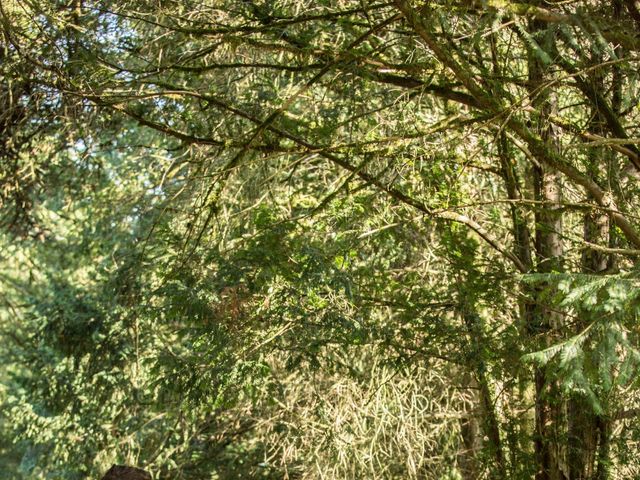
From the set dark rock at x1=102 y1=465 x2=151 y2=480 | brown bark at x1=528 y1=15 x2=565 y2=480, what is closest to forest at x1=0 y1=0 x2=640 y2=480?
brown bark at x1=528 y1=15 x2=565 y2=480

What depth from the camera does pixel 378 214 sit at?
21.7 ft

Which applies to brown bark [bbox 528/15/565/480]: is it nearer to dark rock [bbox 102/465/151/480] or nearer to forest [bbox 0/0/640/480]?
forest [bbox 0/0/640/480]

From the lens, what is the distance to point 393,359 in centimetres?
648

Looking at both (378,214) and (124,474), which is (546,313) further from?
(124,474)

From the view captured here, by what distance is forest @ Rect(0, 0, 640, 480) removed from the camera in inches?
177

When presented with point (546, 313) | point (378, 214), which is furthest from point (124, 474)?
point (378, 214)

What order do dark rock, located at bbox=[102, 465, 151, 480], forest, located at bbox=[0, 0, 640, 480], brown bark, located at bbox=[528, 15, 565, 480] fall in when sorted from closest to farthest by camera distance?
1. forest, located at bbox=[0, 0, 640, 480]
2. dark rock, located at bbox=[102, 465, 151, 480]
3. brown bark, located at bbox=[528, 15, 565, 480]

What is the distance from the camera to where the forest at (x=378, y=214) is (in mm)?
4484

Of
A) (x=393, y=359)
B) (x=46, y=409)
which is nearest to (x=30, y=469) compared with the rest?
(x=46, y=409)

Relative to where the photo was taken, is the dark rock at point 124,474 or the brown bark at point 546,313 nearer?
the dark rock at point 124,474

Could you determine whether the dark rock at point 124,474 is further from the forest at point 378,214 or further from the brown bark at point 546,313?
the brown bark at point 546,313

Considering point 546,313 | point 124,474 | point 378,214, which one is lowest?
point 124,474

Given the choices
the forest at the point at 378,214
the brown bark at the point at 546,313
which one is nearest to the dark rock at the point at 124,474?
the forest at the point at 378,214

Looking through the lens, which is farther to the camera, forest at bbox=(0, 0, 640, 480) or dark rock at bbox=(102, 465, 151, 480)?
dark rock at bbox=(102, 465, 151, 480)
